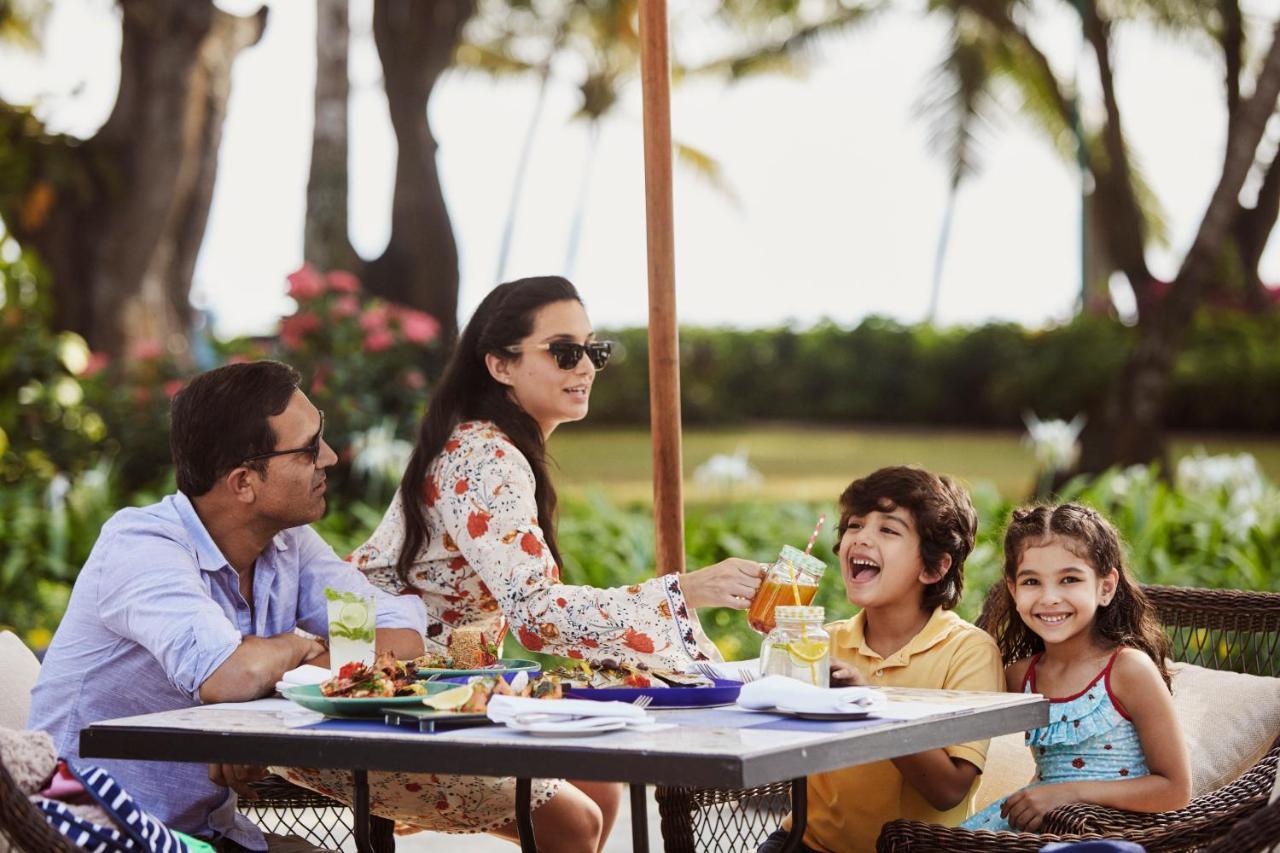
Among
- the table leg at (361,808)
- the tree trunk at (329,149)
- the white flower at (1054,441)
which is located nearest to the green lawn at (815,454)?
the tree trunk at (329,149)

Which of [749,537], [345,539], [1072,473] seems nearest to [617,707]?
[749,537]

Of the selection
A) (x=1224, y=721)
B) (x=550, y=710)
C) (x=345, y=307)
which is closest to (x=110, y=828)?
(x=550, y=710)

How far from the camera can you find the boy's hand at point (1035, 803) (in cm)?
350

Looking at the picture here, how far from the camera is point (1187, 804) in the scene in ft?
11.5

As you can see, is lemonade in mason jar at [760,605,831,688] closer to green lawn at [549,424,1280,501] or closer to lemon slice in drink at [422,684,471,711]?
lemon slice in drink at [422,684,471,711]

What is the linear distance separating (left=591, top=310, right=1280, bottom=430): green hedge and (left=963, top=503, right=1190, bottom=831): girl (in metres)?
14.6

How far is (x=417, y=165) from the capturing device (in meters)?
12.8

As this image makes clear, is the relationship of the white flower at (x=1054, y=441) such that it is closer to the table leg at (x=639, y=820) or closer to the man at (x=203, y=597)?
the man at (x=203, y=597)

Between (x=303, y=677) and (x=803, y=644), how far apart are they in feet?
3.14

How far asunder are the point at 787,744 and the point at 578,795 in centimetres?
130

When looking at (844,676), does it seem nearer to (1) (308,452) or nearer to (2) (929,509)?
(2) (929,509)

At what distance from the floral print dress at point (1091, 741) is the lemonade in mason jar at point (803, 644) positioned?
0.64 m

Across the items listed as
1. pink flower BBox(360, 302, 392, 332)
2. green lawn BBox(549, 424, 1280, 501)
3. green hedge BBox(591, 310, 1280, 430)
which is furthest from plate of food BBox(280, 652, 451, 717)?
green hedge BBox(591, 310, 1280, 430)

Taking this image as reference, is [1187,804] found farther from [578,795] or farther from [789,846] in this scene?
[578,795]
